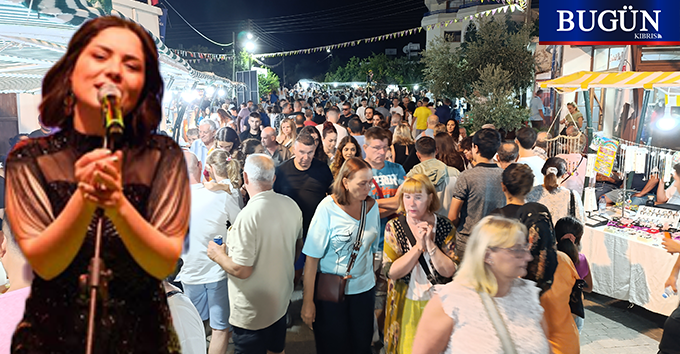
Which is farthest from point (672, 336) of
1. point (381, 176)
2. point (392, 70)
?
point (392, 70)

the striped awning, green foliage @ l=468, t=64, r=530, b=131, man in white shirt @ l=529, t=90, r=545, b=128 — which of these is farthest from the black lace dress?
man in white shirt @ l=529, t=90, r=545, b=128

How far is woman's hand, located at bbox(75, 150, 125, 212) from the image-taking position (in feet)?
2.87

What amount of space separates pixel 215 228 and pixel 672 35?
28.1 ft

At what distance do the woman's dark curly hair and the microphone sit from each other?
0.18 ft

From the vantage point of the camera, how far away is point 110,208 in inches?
36.4

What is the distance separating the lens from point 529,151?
5324 mm

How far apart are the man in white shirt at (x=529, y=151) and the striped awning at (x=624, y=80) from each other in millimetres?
2606

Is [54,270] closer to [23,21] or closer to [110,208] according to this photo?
[110,208]

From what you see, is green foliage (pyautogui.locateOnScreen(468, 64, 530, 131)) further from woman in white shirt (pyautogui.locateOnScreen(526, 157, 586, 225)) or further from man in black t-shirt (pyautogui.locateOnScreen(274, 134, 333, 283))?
man in black t-shirt (pyautogui.locateOnScreen(274, 134, 333, 283))

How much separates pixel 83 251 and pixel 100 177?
0.19 metres

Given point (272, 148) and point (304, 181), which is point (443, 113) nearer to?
point (272, 148)

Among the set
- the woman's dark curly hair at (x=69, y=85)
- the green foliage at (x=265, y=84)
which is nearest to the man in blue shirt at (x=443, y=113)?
the woman's dark curly hair at (x=69, y=85)

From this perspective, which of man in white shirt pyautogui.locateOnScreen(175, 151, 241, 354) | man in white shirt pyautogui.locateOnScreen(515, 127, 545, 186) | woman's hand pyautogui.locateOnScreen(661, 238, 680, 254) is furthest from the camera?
man in white shirt pyautogui.locateOnScreen(515, 127, 545, 186)

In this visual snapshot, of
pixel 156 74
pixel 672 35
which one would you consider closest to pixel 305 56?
pixel 672 35
